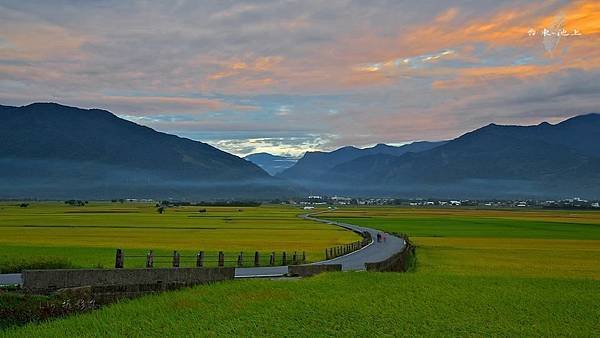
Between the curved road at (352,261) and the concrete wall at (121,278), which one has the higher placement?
the concrete wall at (121,278)

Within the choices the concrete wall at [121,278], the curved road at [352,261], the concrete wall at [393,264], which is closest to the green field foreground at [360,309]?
the concrete wall at [121,278]

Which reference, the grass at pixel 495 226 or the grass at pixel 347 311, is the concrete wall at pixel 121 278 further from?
the grass at pixel 495 226

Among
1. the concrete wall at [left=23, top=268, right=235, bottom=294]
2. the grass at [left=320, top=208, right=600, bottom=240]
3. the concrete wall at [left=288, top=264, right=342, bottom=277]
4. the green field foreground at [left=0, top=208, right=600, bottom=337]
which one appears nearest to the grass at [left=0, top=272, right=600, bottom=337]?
the green field foreground at [left=0, top=208, right=600, bottom=337]

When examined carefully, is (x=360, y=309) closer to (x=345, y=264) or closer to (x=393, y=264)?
(x=393, y=264)

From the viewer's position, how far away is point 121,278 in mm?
22047

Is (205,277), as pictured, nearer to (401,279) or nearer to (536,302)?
(401,279)

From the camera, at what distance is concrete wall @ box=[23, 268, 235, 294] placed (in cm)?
2009

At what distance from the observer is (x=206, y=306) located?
19953mm

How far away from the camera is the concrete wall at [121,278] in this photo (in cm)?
2009

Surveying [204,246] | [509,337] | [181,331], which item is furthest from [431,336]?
[204,246]

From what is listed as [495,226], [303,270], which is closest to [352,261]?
[303,270]

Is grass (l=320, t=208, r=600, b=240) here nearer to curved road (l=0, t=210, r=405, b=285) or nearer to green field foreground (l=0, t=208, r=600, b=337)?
curved road (l=0, t=210, r=405, b=285)

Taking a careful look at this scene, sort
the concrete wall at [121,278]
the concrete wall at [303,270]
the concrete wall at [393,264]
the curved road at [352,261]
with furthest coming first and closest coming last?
1. the concrete wall at [393,264]
2. the curved road at [352,261]
3. the concrete wall at [303,270]
4. the concrete wall at [121,278]

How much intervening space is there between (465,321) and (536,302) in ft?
16.5
